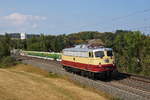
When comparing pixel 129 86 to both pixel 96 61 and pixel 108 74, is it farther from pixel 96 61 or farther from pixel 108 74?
pixel 96 61

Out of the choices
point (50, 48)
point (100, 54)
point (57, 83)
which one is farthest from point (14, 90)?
point (50, 48)

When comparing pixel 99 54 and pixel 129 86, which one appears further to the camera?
pixel 99 54

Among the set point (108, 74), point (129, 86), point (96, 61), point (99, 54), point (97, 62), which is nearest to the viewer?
point (129, 86)

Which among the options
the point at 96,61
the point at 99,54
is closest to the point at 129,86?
the point at 96,61

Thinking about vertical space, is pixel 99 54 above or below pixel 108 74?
above

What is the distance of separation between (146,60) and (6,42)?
52.7m

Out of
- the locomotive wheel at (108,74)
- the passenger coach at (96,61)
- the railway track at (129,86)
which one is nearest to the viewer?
the railway track at (129,86)

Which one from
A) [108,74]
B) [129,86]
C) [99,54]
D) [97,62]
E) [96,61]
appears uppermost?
[99,54]

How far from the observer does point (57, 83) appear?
1188 inches

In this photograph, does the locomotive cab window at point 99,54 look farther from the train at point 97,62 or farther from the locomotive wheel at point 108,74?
the locomotive wheel at point 108,74

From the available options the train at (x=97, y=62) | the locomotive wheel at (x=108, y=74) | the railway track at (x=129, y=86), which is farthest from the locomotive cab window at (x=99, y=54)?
the railway track at (x=129, y=86)

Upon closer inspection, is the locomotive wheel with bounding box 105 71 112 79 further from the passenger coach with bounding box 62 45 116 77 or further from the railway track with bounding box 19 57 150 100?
the railway track with bounding box 19 57 150 100

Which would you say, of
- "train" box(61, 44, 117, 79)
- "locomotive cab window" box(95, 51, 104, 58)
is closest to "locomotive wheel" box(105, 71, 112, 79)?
"train" box(61, 44, 117, 79)

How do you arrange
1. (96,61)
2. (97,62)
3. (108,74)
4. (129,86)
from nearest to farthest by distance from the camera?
(129,86) → (97,62) → (96,61) → (108,74)
